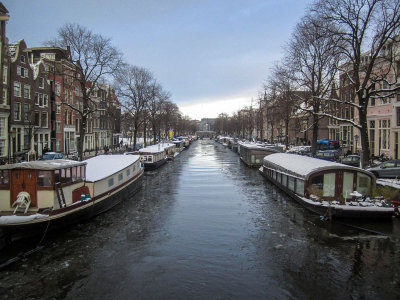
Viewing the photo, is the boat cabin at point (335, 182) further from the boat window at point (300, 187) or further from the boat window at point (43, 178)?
the boat window at point (43, 178)

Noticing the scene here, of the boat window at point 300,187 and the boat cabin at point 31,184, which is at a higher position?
the boat cabin at point 31,184

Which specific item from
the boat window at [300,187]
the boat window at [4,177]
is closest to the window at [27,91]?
the boat window at [4,177]

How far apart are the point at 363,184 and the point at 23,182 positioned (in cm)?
1884

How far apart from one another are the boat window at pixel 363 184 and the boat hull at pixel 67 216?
15.7m

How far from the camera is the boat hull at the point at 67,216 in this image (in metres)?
15.3

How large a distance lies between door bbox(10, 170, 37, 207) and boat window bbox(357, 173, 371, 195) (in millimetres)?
17991

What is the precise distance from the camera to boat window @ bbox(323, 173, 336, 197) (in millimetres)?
21266

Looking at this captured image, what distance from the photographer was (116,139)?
95.0m

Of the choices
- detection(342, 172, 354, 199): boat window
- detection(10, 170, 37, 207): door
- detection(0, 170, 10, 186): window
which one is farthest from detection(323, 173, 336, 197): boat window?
detection(0, 170, 10, 186): window

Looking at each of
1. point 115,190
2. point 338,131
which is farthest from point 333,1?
point 338,131

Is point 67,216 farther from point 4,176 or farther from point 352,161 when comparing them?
point 352,161

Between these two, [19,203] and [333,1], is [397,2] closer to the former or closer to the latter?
[333,1]

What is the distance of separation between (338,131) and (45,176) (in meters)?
63.1

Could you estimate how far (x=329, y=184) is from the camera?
840 inches
